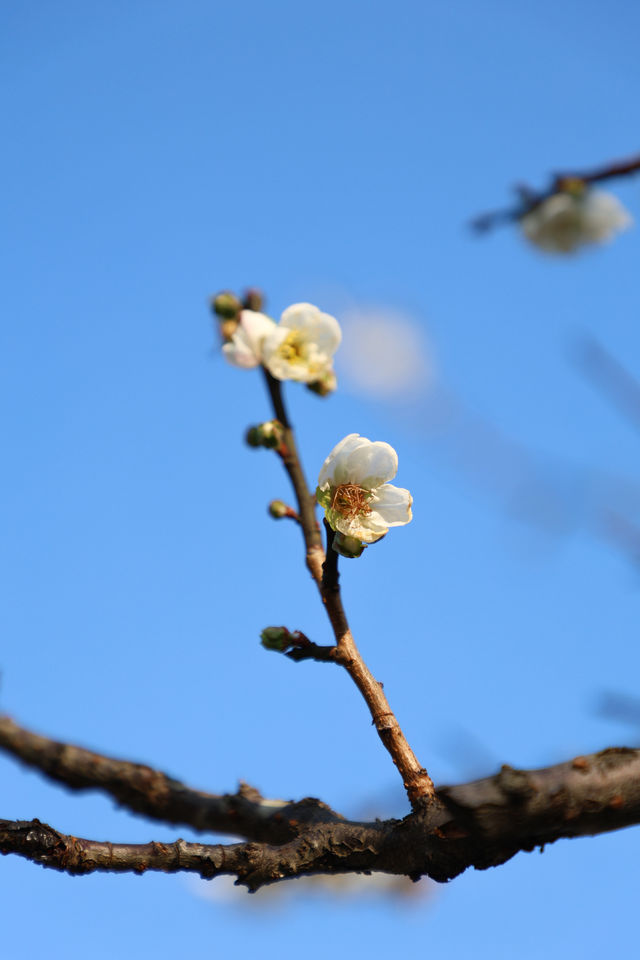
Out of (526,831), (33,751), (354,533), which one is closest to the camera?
(33,751)

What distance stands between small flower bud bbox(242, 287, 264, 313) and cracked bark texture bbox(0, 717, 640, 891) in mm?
954

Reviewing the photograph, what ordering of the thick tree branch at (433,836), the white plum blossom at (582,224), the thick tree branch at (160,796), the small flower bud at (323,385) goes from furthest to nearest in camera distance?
the white plum blossom at (582,224) → the small flower bud at (323,385) → the thick tree branch at (433,836) → the thick tree branch at (160,796)

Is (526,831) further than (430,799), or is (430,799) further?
(430,799)

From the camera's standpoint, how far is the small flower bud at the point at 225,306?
5.85 feet

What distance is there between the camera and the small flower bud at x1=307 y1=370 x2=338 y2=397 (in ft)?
6.09

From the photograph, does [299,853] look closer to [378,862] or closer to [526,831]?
[378,862]

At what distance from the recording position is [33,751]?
137 centimetres

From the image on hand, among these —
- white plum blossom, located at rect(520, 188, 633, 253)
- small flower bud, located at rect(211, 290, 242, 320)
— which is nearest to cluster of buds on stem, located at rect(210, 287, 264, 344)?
small flower bud, located at rect(211, 290, 242, 320)

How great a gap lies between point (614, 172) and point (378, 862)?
4.78ft

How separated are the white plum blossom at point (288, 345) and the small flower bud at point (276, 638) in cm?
52

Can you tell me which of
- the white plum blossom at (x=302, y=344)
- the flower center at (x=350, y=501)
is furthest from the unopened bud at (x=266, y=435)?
the flower center at (x=350, y=501)

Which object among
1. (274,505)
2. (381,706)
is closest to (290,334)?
(274,505)

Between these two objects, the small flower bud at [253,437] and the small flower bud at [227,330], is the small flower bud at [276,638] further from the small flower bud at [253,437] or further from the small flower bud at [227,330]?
the small flower bud at [227,330]

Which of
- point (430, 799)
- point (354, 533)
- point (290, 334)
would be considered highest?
point (290, 334)
